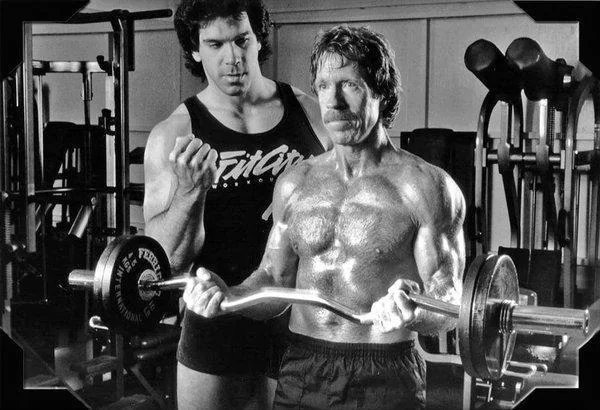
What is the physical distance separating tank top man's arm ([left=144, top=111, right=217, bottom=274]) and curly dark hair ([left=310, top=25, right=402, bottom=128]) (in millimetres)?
350

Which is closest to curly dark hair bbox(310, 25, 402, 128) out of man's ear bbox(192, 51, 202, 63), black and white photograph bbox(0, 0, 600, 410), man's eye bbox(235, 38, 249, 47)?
black and white photograph bbox(0, 0, 600, 410)

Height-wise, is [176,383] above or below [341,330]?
below

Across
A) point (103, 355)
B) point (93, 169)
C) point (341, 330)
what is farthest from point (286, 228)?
point (103, 355)

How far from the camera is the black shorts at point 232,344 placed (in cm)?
172

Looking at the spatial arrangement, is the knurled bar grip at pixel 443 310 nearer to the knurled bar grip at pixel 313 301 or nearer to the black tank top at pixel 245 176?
the knurled bar grip at pixel 313 301

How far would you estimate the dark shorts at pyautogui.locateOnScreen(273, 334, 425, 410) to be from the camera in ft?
4.97

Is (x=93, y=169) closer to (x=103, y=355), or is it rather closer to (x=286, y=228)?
(x=103, y=355)

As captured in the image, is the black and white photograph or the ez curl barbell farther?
the black and white photograph

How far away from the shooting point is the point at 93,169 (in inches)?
86.4

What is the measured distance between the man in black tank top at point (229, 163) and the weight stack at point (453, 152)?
0.19 m

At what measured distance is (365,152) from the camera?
1.52 metres

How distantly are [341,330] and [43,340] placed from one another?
1.27 meters

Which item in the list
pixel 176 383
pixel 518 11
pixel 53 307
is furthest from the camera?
pixel 53 307

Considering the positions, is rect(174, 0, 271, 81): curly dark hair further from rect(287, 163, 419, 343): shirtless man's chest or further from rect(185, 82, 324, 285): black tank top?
rect(287, 163, 419, 343): shirtless man's chest
